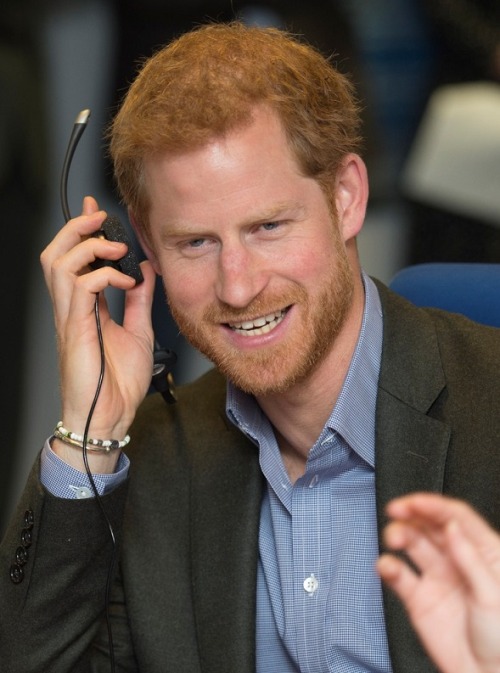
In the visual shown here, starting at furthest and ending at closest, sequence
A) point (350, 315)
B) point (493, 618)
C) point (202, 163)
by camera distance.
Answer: point (350, 315) < point (202, 163) < point (493, 618)

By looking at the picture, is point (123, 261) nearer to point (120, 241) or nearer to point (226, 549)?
point (120, 241)

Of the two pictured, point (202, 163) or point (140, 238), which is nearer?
point (202, 163)

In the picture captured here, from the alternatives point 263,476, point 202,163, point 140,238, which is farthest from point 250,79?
point 263,476

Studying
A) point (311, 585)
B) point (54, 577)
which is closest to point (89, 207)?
point (54, 577)

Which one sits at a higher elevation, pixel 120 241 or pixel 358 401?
pixel 120 241

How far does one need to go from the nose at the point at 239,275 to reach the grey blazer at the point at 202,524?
0.76 feet

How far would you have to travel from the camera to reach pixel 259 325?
1.66 meters

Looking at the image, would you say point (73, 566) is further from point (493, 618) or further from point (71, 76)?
point (71, 76)

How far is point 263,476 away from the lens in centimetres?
178

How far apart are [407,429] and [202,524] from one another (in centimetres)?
36

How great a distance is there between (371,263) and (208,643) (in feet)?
5.93

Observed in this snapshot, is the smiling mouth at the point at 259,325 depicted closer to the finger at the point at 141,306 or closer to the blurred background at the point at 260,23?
the finger at the point at 141,306

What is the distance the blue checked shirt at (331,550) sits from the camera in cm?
160

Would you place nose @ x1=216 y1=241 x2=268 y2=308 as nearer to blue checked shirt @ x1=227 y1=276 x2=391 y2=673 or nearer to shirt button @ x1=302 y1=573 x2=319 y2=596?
blue checked shirt @ x1=227 y1=276 x2=391 y2=673
